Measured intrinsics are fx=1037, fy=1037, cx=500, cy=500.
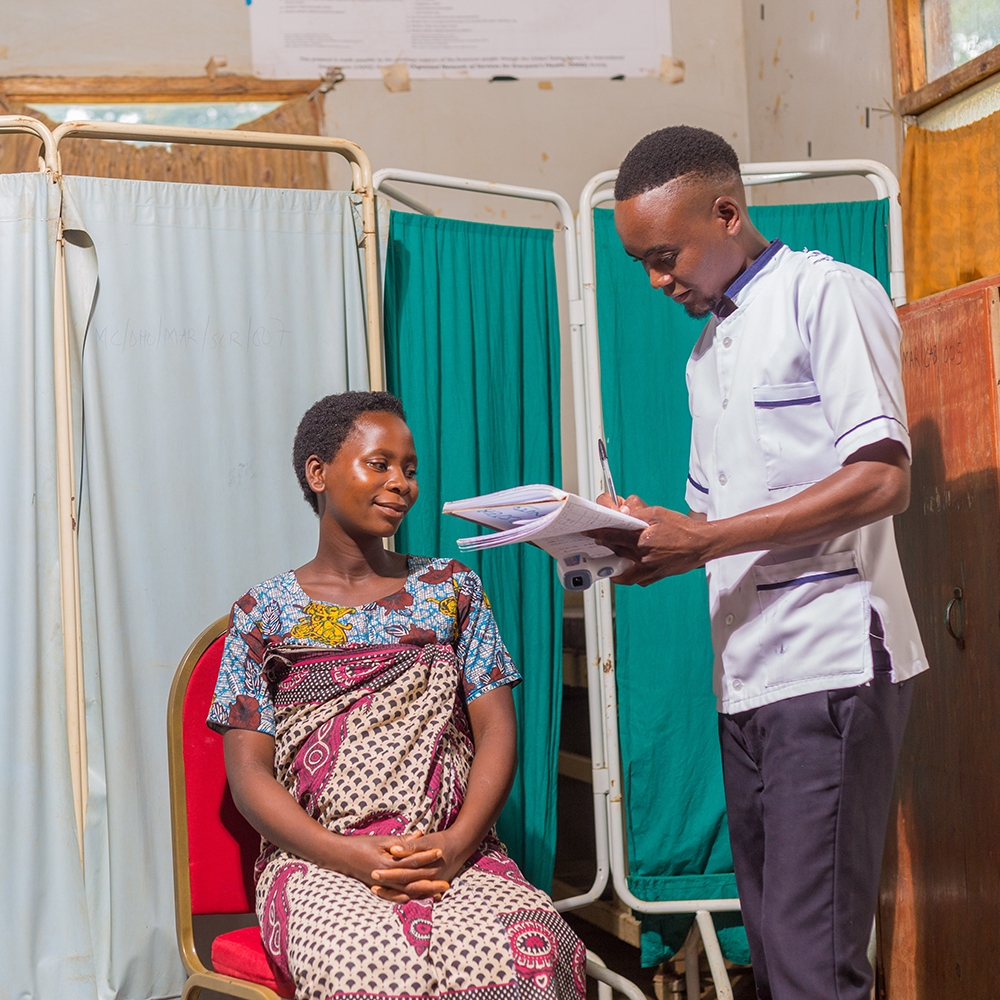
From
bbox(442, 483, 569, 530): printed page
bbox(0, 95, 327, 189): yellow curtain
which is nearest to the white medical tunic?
bbox(442, 483, 569, 530): printed page

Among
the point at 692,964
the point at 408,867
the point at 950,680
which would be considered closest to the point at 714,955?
the point at 692,964

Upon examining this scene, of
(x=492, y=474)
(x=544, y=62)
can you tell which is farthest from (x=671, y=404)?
(x=544, y=62)

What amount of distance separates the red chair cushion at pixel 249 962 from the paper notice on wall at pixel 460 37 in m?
3.21

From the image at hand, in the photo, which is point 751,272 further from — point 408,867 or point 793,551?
point 408,867

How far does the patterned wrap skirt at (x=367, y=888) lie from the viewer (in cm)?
152

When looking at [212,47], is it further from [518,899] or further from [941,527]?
[518,899]

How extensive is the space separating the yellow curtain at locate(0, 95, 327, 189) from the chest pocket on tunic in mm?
2865

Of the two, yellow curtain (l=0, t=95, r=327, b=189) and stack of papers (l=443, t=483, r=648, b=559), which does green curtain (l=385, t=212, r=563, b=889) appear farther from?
yellow curtain (l=0, t=95, r=327, b=189)

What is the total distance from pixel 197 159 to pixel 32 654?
2300mm

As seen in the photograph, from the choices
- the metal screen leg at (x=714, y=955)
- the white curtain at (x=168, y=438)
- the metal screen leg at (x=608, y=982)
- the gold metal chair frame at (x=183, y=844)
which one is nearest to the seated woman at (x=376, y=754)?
the gold metal chair frame at (x=183, y=844)

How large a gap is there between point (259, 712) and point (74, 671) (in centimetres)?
61

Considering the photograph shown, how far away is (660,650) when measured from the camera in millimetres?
2725

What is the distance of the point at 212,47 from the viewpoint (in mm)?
3908

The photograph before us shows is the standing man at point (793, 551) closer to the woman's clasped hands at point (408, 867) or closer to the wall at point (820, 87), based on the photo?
the woman's clasped hands at point (408, 867)
